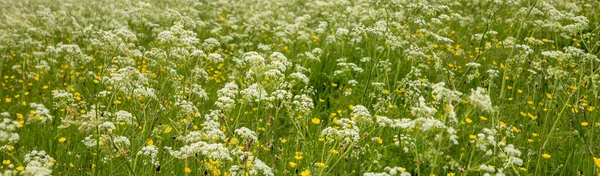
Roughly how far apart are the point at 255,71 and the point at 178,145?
2.92 feet

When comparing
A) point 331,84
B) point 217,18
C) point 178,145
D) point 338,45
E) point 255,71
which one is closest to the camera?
point 255,71

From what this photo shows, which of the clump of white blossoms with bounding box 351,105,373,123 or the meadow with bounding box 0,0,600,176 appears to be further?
the clump of white blossoms with bounding box 351,105,373,123

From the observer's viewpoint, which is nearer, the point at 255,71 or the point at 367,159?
the point at 255,71

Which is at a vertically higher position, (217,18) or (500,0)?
(500,0)

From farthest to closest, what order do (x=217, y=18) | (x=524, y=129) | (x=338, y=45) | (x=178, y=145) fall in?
(x=217, y=18)
(x=338, y=45)
(x=524, y=129)
(x=178, y=145)

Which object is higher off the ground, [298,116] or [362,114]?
[362,114]

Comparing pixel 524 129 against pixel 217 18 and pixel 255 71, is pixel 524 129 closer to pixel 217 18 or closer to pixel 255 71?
pixel 255 71

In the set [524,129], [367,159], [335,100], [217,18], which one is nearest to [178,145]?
[367,159]

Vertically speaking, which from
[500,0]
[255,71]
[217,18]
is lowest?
[217,18]

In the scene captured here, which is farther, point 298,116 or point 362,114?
point 298,116

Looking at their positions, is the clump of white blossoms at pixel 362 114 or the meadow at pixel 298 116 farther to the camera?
the clump of white blossoms at pixel 362 114

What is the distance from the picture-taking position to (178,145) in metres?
3.99

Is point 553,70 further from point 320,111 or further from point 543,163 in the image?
point 320,111

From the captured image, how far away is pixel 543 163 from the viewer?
3.79 metres
